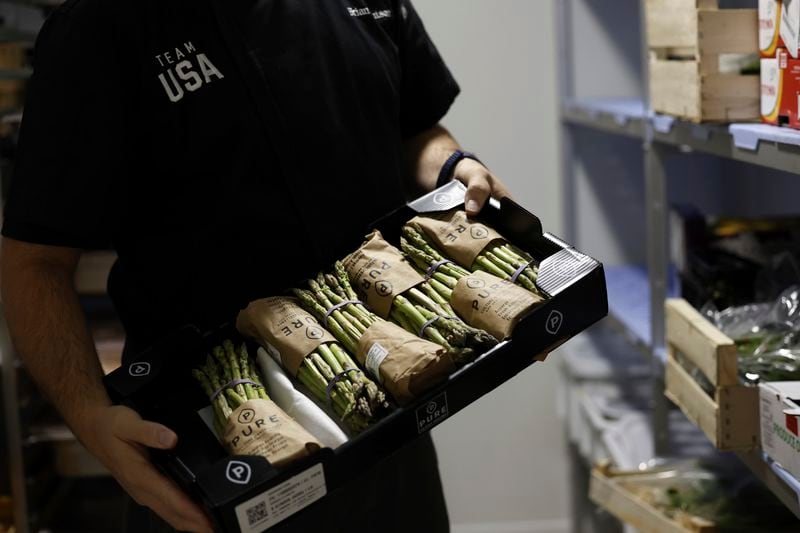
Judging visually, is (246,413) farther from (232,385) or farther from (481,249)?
(481,249)

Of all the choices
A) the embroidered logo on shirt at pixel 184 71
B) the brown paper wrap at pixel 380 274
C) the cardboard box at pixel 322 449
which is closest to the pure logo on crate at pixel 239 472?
the cardboard box at pixel 322 449

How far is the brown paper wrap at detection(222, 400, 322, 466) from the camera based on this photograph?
124cm

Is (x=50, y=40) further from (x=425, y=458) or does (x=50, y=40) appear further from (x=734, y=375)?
(x=734, y=375)

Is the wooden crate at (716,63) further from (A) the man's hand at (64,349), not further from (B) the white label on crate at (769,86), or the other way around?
(A) the man's hand at (64,349)

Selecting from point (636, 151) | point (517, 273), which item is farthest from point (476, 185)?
point (636, 151)

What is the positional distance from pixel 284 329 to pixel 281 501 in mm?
294

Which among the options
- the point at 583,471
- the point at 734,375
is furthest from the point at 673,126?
the point at 583,471

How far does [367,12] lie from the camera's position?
1.93 meters

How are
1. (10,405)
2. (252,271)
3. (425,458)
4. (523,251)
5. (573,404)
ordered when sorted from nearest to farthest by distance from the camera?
(523,251), (252,271), (425,458), (10,405), (573,404)

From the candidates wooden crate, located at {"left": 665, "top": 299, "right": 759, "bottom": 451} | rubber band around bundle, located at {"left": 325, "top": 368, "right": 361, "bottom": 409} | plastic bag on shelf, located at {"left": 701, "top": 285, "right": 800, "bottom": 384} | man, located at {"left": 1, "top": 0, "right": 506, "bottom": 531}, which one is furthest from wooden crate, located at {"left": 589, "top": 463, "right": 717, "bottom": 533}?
rubber band around bundle, located at {"left": 325, "top": 368, "right": 361, "bottom": 409}

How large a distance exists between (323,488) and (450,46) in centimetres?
280

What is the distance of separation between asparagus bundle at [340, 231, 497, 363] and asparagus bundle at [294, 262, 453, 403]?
0.06 ft

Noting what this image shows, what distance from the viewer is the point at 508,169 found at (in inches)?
154

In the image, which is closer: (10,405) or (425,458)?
(425,458)
